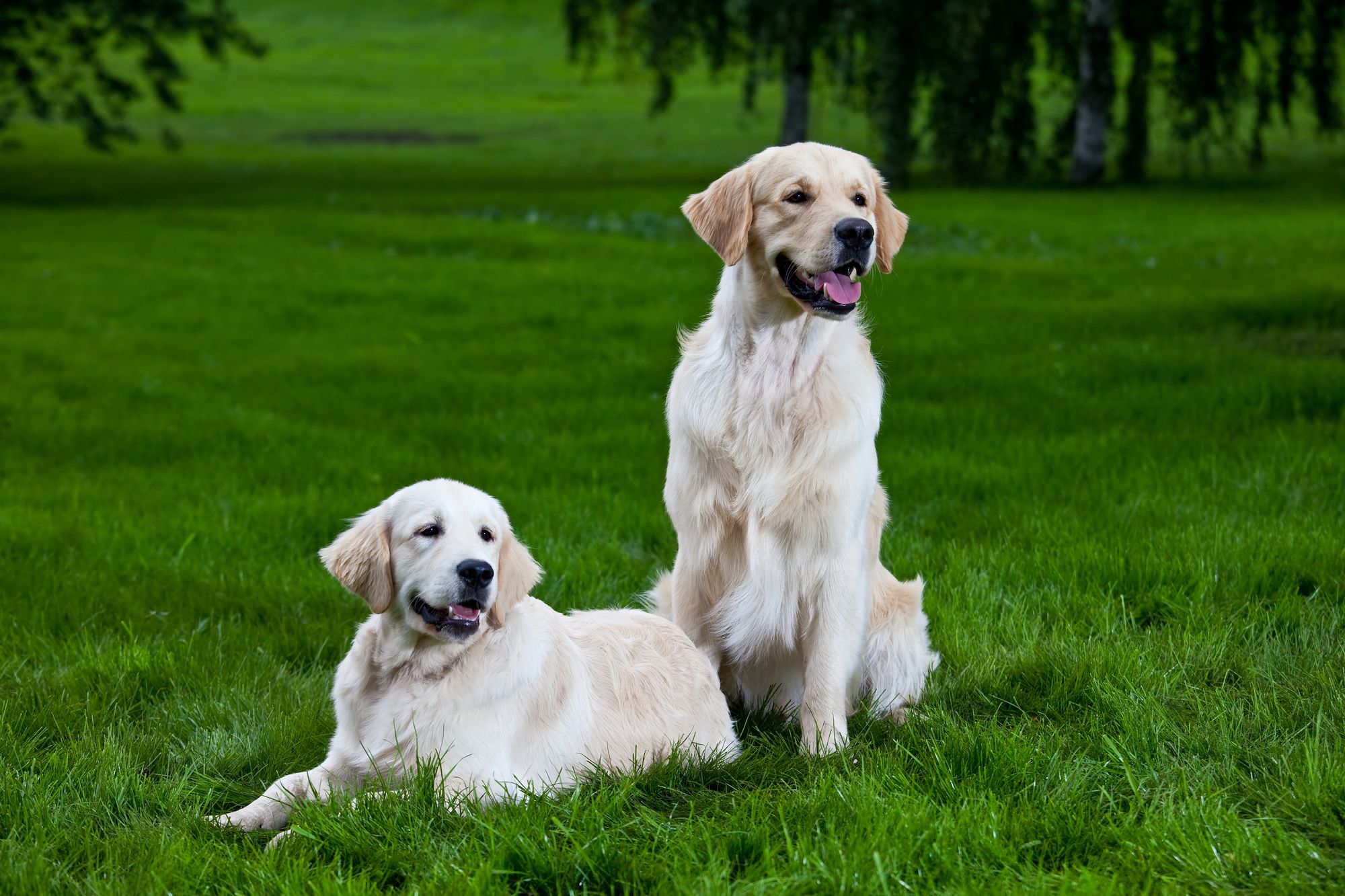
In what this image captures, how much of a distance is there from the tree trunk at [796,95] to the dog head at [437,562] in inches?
779

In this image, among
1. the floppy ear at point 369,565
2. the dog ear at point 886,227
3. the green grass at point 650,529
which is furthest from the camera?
the dog ear at point 886,227

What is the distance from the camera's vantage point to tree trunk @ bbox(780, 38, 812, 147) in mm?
22516

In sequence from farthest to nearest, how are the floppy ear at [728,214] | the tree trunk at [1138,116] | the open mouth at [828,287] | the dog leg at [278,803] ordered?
the tree trunk at [1138,116], the floppy ear at [728,214], the open mouth at [828,287], the dog leg at [278,803]

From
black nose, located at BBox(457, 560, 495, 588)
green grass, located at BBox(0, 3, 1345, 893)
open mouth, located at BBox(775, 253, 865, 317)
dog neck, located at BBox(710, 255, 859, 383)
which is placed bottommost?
green grass, located at BBox(0, 3, 1345, 893)

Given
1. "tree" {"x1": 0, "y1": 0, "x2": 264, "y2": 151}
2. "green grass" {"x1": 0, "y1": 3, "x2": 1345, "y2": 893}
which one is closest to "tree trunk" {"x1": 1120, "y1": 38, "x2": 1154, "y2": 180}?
"green grass" {"x1": 0, "y1": 3, "x2": 1345, "y2": 893}

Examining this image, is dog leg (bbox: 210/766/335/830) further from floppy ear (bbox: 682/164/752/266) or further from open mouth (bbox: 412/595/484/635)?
floppy ear (bbox: 682/164/752/266)

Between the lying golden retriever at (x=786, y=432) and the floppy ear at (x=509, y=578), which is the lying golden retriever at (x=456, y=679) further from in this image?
the lying golden retriever at (x=786, y=432)

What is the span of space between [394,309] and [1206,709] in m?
9.03

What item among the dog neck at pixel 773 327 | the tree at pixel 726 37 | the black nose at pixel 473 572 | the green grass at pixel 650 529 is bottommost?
the green grass at pixel 650 529

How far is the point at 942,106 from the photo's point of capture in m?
21.8

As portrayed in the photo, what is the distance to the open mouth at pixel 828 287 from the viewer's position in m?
3.90

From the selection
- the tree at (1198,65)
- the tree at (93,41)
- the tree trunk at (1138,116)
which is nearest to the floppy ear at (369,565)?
the tree at (1198,65)

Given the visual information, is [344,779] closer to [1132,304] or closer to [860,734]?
[860,734]

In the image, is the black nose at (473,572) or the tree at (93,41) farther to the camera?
the tree at (93,41)
